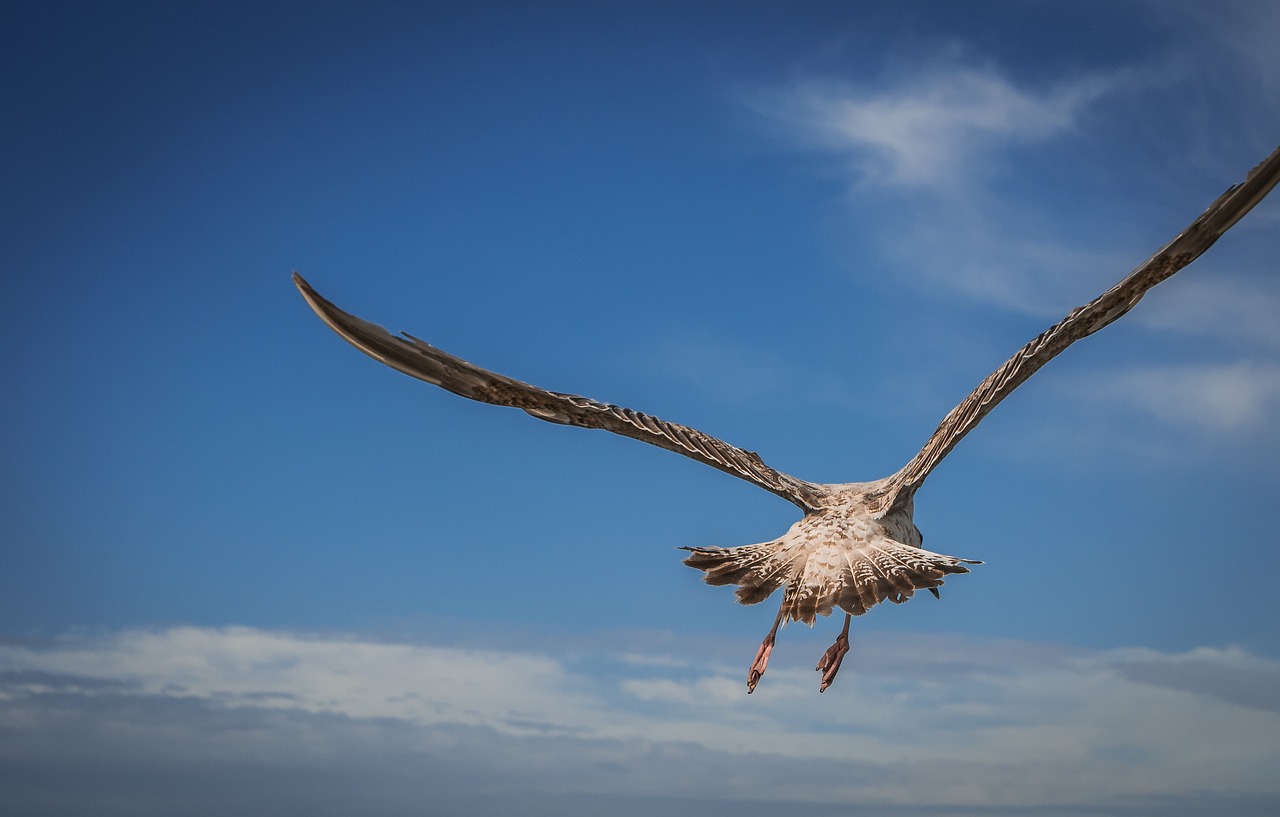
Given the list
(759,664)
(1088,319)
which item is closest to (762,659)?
(759,664)

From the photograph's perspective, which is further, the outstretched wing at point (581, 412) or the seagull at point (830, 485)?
the outstretched wing at point (581, 412)

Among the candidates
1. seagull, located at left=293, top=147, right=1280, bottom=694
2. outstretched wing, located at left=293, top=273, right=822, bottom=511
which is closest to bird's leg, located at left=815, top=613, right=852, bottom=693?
seagull, located at left=293, top=147, right=1280, bottom=694

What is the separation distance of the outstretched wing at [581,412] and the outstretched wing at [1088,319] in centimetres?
97

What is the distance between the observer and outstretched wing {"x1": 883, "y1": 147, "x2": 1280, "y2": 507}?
31.7 feet

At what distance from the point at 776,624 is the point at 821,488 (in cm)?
181

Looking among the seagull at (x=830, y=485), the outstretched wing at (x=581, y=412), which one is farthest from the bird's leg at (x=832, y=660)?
the outstretched wing at (x=581, y=412)

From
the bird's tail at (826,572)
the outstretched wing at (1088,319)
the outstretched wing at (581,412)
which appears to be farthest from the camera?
the outstretched wing at (581,412)

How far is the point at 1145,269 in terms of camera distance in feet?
32.6

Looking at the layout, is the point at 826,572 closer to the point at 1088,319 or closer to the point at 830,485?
the point at 830,485

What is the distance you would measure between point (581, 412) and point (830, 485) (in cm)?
240

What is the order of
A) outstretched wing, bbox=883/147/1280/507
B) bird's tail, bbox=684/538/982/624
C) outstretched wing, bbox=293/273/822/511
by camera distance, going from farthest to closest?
outstretched wing, bbox=293/273/822/511
outstretched wing, bbox=883/147/1280/507
bird's tail, bbox=684/538/982/624

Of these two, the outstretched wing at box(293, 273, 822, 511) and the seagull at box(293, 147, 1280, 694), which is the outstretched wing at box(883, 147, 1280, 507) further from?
the outstretched wing at box(293, 273, 822, 511)

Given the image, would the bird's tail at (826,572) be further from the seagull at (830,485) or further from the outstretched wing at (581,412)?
the outstretched wing at (581,412)

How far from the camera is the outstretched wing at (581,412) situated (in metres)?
11.0
